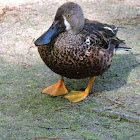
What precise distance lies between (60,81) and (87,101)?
551 mm

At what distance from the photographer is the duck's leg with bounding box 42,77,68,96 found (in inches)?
151

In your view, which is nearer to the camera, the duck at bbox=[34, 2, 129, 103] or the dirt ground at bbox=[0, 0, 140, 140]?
the dirt ground at bbox=[0, 0, 140, 140]

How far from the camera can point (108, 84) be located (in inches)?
165

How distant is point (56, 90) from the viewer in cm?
384

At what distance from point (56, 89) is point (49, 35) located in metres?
0.82

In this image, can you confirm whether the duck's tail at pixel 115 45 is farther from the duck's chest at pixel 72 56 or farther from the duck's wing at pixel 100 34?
the duck's chest at pixel 72 56

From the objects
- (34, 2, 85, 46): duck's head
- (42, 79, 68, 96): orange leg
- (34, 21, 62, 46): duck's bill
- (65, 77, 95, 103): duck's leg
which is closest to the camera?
(34, 21, 62, 46): duck's bill

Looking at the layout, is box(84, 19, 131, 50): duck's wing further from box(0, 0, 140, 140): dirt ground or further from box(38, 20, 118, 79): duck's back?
box(0, 0, 140, 140): dirt ground

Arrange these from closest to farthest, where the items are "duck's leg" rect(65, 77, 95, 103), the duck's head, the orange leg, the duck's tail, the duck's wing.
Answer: the duck's head
the duck's wing
"duck's leg" rect(65, 77, 95, 103)
the orange leg
the duck's tail

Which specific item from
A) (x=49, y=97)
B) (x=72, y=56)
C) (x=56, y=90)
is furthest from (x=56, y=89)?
(x=72, y=56)

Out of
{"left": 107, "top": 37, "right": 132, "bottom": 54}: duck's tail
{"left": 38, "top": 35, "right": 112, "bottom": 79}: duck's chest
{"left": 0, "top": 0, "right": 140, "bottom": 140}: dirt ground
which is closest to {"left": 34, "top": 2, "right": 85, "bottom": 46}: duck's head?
{"left": 38, "top": 35, "right": 112, "bottom": 79}: duck's chest

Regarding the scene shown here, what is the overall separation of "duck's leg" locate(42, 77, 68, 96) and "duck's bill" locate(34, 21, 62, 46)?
2.64 feet

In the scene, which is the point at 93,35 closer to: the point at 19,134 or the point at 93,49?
the point at 93,49

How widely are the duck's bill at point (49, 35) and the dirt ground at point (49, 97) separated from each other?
0.81 metres
